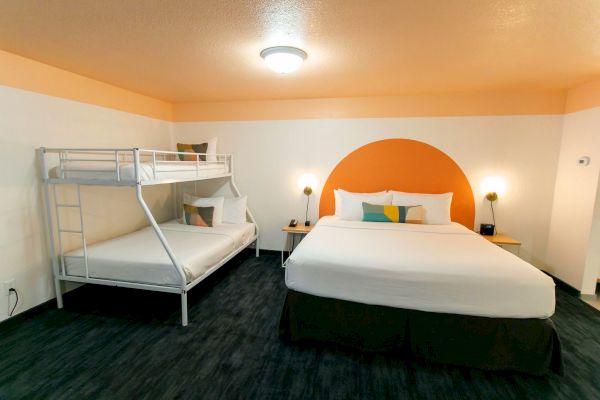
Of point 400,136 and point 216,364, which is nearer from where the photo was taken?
point 216,364

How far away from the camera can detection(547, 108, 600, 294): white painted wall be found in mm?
2781

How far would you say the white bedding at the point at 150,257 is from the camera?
236cm

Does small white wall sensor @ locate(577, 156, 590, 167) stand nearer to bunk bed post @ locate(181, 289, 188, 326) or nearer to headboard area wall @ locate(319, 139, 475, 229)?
headboard area wall @ locate(319, 139, 475, 229)

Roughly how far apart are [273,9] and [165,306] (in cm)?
259

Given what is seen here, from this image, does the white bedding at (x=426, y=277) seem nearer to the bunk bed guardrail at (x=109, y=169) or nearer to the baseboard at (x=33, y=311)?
the bunk bed guardrail at (x=109, y=169)

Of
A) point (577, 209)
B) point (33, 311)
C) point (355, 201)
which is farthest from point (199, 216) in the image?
point (577, 209)

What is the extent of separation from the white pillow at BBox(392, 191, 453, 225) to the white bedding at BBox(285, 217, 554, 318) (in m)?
0.87

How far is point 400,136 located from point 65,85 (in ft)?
11.8

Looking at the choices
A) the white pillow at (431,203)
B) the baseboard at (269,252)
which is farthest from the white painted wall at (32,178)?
the white pillow at (431,203)

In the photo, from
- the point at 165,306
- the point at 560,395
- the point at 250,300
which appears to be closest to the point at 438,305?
the point at 560,395

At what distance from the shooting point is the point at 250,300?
9.22 ft

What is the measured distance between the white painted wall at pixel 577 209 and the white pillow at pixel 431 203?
45.8 inches

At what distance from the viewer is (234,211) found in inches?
151

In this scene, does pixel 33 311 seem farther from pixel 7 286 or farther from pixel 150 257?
pixel 150 257
